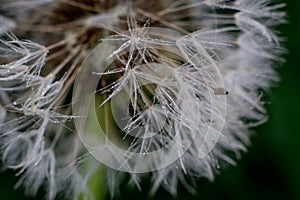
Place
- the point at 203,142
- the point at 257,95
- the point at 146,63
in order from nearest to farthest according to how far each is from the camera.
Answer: the point at 146,63 < the point at 203,142 < the point at 257,95

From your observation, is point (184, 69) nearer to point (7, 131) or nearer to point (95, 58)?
point (95, 58)

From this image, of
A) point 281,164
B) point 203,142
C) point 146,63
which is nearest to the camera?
point 146,63

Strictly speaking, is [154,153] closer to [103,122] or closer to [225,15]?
[103,122]

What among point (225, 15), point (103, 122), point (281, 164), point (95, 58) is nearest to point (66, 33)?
point (95, 58)

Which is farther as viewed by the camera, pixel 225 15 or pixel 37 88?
pixel 225 15

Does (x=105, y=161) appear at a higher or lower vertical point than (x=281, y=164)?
higher

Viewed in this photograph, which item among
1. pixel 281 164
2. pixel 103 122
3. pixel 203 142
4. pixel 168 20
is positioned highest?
pixel 168 20
